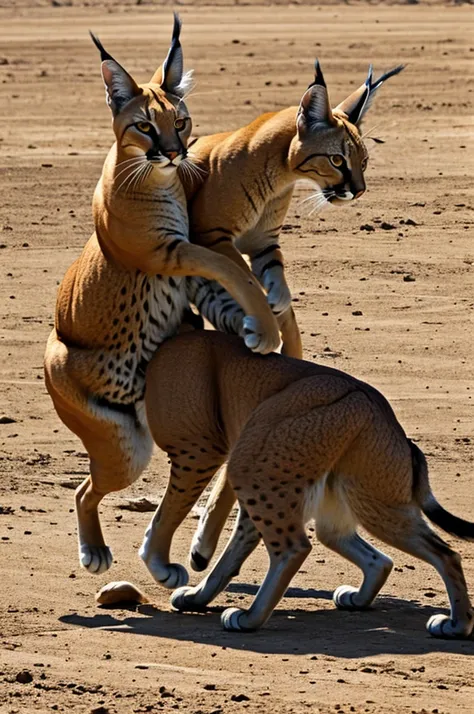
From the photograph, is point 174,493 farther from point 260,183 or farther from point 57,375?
point 260,183

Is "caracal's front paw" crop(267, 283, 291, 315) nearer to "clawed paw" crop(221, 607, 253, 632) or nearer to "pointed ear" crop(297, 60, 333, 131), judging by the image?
"pointed ear" crop(297, 60, 333, 131)

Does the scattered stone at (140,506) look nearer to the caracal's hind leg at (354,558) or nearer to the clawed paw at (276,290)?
the clawed paw at (276,290)

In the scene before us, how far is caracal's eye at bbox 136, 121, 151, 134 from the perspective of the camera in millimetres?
8383

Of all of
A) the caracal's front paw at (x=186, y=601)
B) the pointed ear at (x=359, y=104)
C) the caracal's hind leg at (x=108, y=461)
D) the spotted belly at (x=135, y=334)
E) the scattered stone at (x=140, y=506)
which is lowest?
the scattered stone at (x=140, y=506)

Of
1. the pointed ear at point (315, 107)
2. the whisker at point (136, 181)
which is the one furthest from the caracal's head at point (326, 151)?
the whisker at point (136, 181)

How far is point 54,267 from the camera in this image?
14945mm

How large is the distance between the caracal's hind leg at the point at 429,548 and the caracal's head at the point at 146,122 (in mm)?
2025

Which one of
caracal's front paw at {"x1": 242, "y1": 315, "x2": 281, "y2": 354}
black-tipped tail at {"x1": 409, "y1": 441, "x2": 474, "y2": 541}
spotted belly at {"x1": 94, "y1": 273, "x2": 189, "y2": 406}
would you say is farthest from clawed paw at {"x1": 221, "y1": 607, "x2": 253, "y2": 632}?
spotted belly at {"x1": 94, "y1": 273, "x2": 189, "y2": 406}

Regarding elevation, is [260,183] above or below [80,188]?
above

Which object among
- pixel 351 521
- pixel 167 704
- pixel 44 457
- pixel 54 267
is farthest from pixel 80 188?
pixel 167 704

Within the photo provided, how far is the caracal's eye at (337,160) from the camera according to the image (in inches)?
340

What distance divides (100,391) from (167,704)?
255 centimetres

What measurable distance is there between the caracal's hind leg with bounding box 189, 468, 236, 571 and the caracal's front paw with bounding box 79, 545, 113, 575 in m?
0.43

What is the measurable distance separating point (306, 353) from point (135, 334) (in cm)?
376
